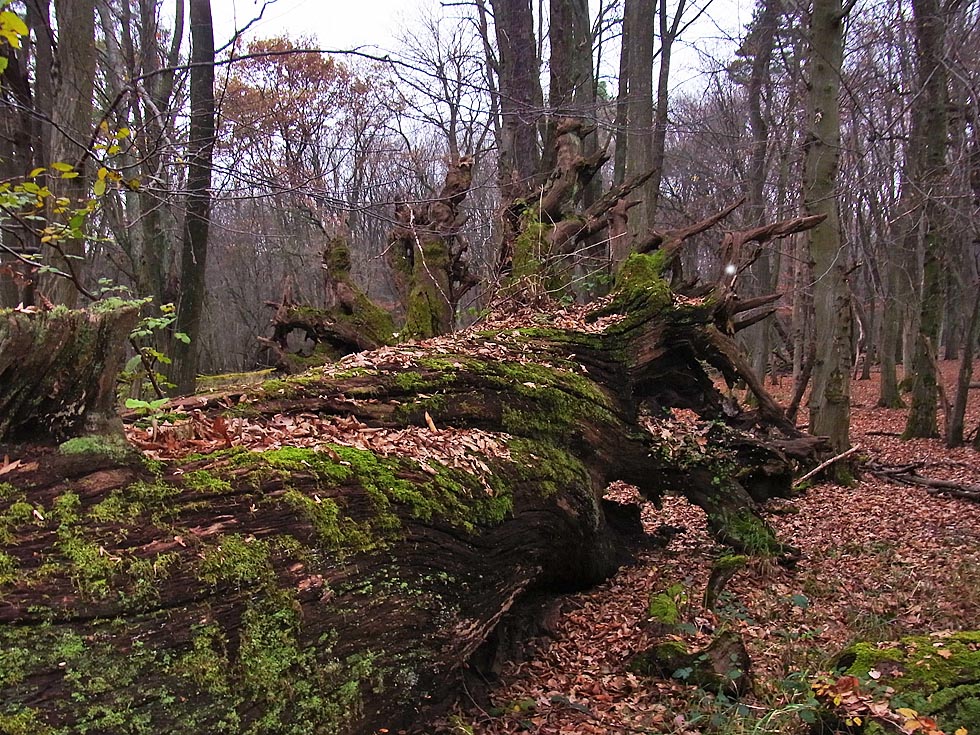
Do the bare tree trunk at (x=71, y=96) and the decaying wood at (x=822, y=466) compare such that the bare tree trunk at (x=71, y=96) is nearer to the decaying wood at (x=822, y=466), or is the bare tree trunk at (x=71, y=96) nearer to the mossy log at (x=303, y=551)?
the mossy log at (x=303, y=551)

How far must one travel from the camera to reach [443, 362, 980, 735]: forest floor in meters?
3.64

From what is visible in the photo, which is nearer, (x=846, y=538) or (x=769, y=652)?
(x=769, y=652)

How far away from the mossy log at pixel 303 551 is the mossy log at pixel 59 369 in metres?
0.13

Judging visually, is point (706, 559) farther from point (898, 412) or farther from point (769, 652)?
point (898, 412)

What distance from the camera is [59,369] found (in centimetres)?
253

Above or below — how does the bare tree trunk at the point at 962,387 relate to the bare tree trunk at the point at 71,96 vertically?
below

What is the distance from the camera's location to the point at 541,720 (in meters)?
3.69

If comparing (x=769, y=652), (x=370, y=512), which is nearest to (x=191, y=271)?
(x=370, y=512)

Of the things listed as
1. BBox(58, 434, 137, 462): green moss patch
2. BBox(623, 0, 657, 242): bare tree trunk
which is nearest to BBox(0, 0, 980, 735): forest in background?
BBox(58, 434, 137, 462): green moss patch

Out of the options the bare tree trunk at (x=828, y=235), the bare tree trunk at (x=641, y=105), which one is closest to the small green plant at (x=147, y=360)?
the bare tree trunk at (x=828, y=235)

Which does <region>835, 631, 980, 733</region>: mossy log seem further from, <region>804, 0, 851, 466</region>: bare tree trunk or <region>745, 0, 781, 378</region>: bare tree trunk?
<region>745, 0, 781, 378</region>: bare tree trunk

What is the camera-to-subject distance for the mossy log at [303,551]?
89.7 inches

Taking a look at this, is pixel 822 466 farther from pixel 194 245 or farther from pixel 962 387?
pixel 194 245

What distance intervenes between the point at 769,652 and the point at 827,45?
899 centimetres
